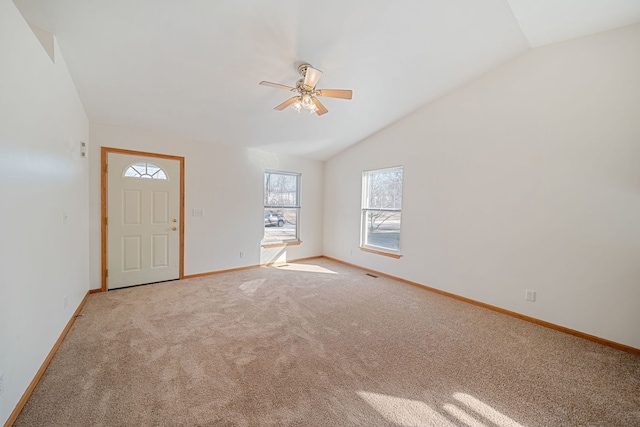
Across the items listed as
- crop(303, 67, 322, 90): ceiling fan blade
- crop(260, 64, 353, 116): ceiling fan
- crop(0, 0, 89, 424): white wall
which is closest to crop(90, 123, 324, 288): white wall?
crop(0, 0, 89, 424): white wall

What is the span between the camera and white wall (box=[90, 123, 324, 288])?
142 inches

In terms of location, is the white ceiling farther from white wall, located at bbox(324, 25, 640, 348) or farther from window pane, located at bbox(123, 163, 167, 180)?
window pane, located at bbox(123, 163, 167, 180)

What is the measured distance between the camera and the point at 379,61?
2.89 metres

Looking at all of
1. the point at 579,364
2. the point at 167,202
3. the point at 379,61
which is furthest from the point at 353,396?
the point at 167,202

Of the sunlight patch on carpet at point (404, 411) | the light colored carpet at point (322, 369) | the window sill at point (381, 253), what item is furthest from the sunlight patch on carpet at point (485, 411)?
the window sill at point (381, 253)

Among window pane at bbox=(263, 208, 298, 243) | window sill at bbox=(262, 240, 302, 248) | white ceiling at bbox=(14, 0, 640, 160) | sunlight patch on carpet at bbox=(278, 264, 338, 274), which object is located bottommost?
sunlight patch on carpet at bbox=(278, 264, 338, 274)

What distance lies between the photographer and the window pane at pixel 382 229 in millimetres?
4586

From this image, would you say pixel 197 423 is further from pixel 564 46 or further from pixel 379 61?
pixel 564 46

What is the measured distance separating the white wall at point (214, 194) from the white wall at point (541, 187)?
2802 millimetres

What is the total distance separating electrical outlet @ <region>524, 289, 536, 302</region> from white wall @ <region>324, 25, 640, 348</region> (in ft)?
0.16

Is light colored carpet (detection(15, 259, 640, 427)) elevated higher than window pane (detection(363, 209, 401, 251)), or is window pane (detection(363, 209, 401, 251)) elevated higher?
window pane (detection(363, 209, 401, 251))

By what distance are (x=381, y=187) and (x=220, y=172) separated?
2947mm

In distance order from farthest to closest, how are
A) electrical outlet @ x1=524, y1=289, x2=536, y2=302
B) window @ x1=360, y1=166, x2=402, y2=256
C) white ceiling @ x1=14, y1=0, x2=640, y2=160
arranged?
window @ x1=360, y1=166, x2=402, y2=256 → electrical outlet @ x1=524, y1=289, x2=536, y2=302 → white ceiling @ x1=14, y1=0, x2=640, y2=160

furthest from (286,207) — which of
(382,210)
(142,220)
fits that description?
(142,220)
